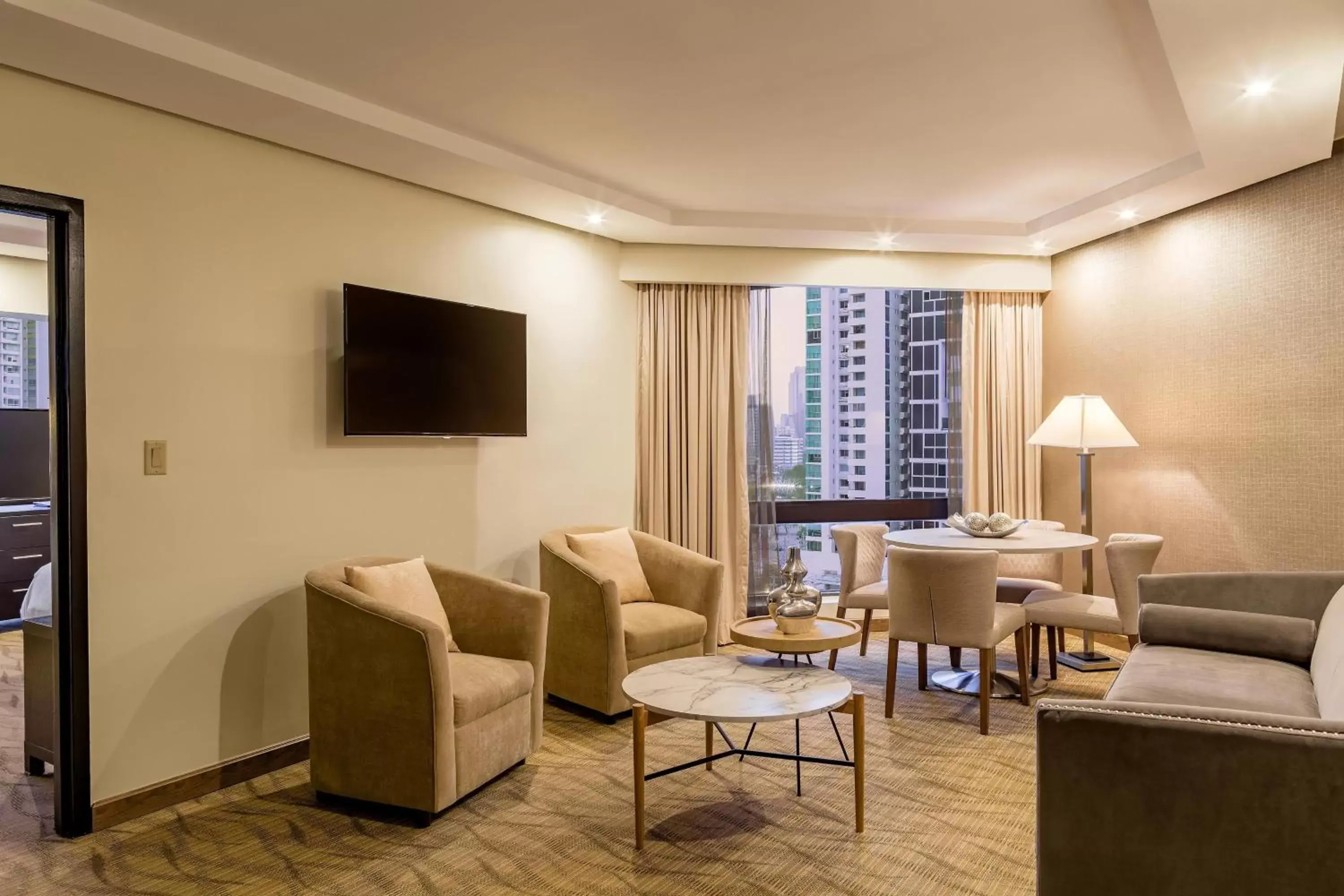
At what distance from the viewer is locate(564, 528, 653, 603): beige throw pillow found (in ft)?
15.1

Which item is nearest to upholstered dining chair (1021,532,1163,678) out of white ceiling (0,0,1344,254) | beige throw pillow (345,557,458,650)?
white ceiling (0,0,1344,254)

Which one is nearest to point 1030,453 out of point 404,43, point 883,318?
point 883,318

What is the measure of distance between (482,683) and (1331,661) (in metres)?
2.69

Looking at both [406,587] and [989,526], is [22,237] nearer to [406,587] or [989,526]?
[406,587]

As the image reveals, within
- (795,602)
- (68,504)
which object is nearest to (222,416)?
(68,504)

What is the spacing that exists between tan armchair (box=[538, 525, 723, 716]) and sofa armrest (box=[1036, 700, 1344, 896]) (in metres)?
2.37

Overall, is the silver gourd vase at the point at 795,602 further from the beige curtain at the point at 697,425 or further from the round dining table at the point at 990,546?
the beige curtain at the point at 697,425

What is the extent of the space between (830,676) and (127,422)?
2.62m

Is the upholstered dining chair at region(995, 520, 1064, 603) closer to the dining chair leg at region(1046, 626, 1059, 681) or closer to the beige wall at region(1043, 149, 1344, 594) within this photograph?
the dining chair leg at region(1046, 626, 1059, 681)

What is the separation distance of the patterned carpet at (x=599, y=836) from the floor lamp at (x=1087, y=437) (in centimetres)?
149

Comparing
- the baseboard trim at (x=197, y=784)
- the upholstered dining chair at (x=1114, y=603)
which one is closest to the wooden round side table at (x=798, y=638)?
the upholstered dining chair at (x=1114, y=603)

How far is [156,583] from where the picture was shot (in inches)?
126

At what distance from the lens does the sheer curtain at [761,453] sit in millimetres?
6012

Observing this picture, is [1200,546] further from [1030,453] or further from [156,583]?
[156,583]
